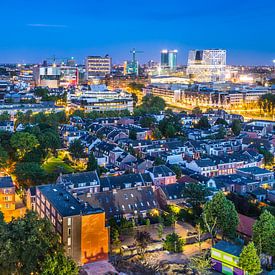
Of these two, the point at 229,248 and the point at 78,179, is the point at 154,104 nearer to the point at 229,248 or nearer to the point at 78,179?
the point at 78,179

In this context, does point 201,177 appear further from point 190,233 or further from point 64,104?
point 64,104

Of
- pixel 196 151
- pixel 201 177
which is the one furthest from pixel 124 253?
pixel 196 151

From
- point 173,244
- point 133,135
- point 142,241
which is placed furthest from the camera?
point 133,135

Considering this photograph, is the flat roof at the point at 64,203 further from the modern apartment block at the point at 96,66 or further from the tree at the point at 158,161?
the modern apartment block at the point at 96,66

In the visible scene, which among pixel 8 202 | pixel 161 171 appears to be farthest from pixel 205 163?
pixel 8 202

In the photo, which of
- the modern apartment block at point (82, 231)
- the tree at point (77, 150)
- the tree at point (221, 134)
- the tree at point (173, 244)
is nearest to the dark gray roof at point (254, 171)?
the tree at point (173, 244)

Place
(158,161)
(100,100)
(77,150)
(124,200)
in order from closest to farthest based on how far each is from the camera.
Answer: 1. (124,200)
2. (158,161)
3. (77,150)
4. (100,100)
